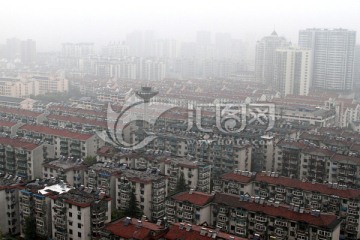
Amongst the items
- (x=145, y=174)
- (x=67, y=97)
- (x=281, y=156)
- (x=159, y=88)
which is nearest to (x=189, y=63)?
(x=159, y=88)

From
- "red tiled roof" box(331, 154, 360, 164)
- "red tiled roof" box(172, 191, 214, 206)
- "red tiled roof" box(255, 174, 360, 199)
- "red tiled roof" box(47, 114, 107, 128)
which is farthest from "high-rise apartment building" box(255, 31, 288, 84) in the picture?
"red tiled roof" box(172, 191, 214, 206)

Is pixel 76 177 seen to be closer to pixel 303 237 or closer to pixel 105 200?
pixel 105 200

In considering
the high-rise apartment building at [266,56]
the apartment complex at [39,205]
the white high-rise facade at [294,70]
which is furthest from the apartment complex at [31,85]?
the apartment complex at [39,205]

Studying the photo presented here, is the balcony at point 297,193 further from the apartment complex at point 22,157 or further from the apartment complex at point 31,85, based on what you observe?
the apartment complex at point 31,85

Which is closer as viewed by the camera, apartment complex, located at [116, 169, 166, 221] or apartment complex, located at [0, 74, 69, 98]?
apartment complex, located at [116, 169, 166, 221]

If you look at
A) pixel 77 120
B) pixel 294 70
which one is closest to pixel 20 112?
pixel 77 120

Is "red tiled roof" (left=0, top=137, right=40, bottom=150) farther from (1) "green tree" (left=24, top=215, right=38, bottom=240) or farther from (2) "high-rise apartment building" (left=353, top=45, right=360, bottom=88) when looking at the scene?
(2) "high-rise apartment building" (left=353, top=45, right=360, bottom=88)

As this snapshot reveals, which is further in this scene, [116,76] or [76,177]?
[116,76]
